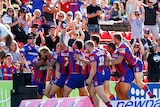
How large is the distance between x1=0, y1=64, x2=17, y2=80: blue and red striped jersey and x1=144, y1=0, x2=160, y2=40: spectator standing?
514 centimetres

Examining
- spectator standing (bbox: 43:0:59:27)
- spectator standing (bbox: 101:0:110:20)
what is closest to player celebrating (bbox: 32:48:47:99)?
spectator standing (bbox: 43:0:59:27)

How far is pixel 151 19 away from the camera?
19453mm

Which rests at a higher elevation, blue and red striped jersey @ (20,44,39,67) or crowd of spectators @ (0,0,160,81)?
crowd of spectators @ (0,0,160,81)

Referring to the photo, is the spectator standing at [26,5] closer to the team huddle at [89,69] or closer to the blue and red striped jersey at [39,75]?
the blue and red striped jersey at [39,75]

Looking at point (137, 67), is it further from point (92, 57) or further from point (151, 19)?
point (151, 19)

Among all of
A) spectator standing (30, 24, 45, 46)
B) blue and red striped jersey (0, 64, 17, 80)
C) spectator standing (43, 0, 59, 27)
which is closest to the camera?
blue and red striped jersey (0, 64, 17, 80)

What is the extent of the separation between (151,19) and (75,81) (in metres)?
5.31

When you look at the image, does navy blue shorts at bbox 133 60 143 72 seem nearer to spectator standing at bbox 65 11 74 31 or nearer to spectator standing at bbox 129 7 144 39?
spectator standing at bbox 129 7 144 39

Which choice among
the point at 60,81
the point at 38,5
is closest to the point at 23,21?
the point at 38,5

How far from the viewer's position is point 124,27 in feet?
70.3

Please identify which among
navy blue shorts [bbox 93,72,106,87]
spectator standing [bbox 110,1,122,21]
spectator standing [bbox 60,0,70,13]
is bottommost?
navy blue shorts [bbox 93,72,106,87]

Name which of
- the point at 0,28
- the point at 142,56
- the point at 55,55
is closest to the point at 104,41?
the point at 142,56

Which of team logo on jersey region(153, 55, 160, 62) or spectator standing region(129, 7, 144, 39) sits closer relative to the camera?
team logo on jersey region(153, 55, 160, 62)

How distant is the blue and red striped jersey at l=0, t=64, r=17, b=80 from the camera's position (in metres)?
15.6
